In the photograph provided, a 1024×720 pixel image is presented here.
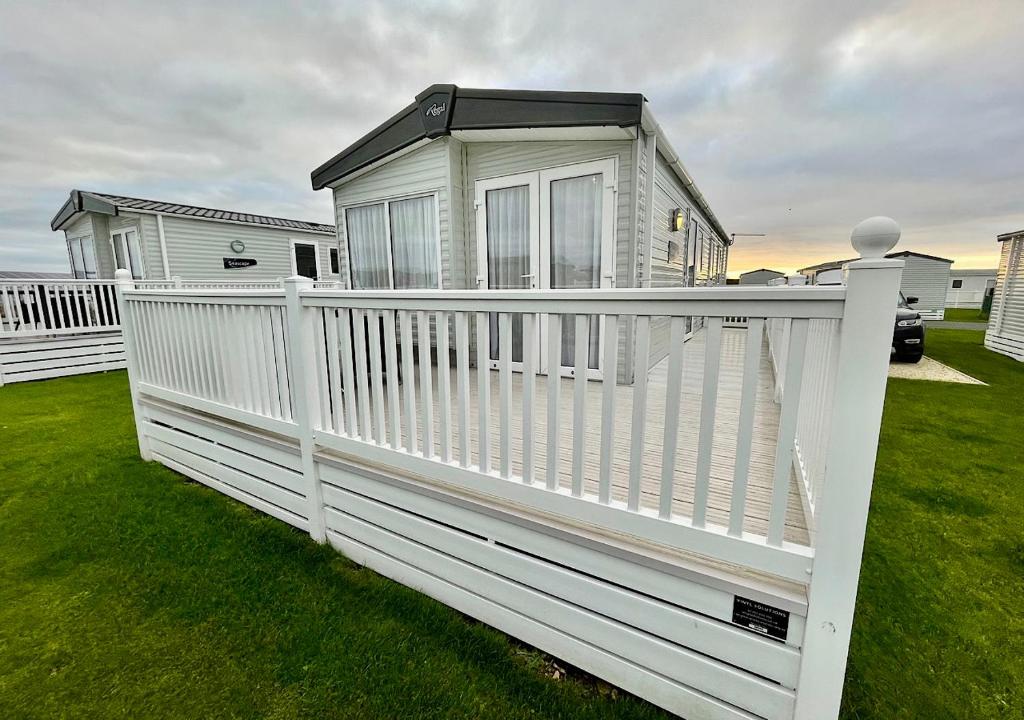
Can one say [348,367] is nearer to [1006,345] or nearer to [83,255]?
[1006,345]

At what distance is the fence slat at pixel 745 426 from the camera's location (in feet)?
3.70

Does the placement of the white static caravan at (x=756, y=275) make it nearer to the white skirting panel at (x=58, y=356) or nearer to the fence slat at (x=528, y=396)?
the white skirting panel at (x=58, y=356)

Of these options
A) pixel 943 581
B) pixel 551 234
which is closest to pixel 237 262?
pixel 551 234

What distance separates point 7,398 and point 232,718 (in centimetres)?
684

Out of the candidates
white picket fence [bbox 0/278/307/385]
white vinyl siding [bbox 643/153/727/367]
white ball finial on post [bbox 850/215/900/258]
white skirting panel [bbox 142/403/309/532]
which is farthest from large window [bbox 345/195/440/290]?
white ball finial on post [bbox 850/215/900/258]

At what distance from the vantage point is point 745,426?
1.17 metres

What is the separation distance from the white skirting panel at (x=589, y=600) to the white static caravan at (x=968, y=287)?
36335 mm

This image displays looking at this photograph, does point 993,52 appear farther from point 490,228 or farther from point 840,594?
point 840,594

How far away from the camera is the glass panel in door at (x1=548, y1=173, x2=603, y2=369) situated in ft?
13.0

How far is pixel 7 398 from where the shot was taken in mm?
5387

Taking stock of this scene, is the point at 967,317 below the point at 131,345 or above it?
below

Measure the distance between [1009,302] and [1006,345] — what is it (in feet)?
2.87

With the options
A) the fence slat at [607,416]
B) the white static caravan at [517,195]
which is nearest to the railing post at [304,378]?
the fence slat at [607,416]

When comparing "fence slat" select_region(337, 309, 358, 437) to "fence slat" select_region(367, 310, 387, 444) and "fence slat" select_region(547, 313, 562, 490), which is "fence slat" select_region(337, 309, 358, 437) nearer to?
"fence slat" select_region(367, 310, 387, 444)
